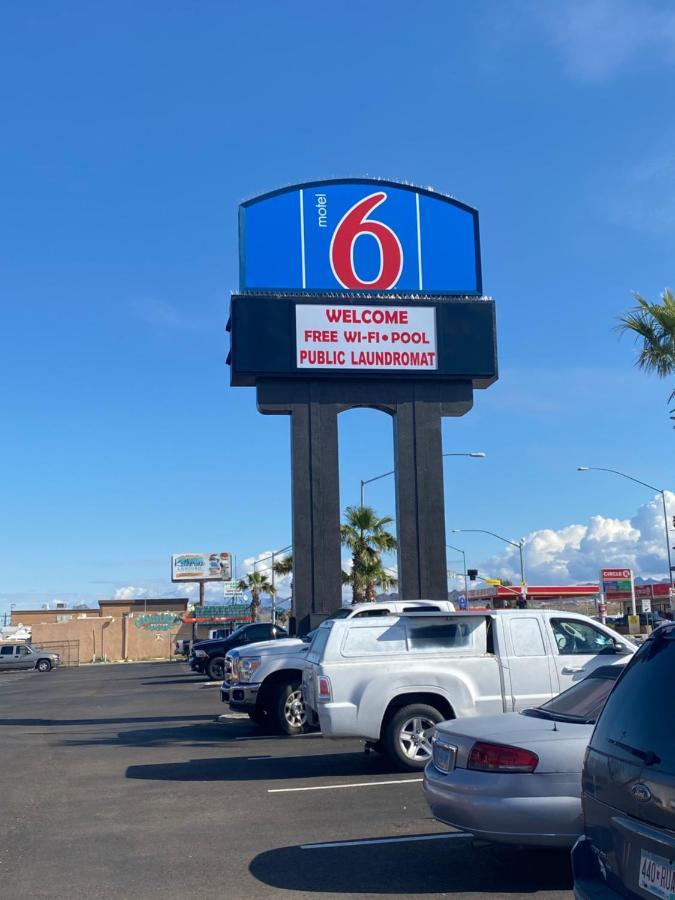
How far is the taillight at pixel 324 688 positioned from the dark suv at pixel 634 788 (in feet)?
22.5

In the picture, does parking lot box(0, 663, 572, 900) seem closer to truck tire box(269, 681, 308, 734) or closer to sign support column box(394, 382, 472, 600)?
truck tire box(269, 681, 308, 734)

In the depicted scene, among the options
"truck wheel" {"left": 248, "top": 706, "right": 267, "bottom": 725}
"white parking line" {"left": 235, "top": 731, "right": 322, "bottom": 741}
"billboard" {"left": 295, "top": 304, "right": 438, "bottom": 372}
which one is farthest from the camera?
"billboard" {"left": 295, "top": 304, "right": 438, "bottom": 372}

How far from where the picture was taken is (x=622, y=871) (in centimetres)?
423

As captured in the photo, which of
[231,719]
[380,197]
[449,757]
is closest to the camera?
[449,757]

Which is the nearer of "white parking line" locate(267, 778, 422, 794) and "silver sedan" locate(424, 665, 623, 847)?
"silver sedan" locate(424, 665, 623, 847)

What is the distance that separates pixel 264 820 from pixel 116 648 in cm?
5654

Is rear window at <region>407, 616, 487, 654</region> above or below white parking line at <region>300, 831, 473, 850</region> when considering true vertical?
above

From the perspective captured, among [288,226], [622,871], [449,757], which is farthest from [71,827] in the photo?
[288,226]

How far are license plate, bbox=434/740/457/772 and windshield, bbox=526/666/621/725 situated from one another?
2.59 feet

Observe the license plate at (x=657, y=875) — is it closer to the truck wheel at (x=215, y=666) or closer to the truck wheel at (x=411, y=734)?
the truck wheel at (x=411, y=734)

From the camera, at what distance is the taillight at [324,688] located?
1140 cm

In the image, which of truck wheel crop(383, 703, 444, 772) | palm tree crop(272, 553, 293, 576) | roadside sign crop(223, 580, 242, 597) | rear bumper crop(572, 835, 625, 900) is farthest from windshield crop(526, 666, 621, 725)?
roadside sign crop(223, 580, 242, 597)

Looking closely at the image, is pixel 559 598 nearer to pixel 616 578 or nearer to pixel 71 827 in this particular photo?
pixel 616 578

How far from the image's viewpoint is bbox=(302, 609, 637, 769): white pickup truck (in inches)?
447
